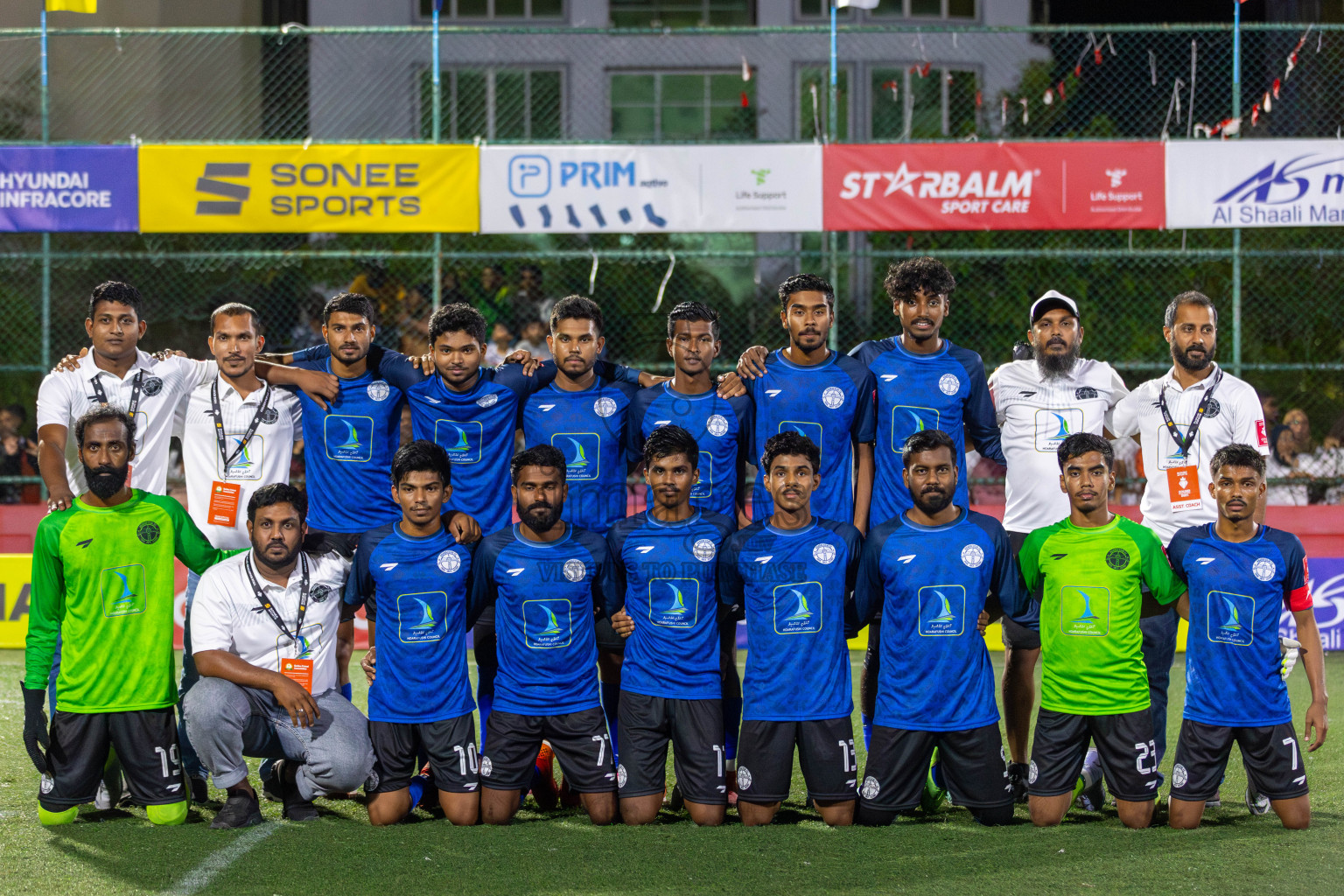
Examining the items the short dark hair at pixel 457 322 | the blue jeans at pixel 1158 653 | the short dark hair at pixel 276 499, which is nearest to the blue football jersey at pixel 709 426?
the short dark hair at pixel 457 322

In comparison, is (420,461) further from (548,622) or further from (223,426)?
(223,426)

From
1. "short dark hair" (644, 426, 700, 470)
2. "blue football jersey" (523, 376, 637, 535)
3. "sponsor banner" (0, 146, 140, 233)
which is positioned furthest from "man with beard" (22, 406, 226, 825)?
"sponsor banner" (0, 146, 140, 233)

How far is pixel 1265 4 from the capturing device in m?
16.2

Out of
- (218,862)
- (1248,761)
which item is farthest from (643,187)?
(218,862)

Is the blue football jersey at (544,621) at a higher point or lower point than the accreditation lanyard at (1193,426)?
lower

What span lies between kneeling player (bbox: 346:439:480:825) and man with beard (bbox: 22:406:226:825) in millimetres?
815

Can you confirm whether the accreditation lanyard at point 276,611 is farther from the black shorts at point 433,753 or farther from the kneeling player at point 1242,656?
the kneeling player at point 1242,656

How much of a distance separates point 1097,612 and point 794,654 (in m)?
1.14

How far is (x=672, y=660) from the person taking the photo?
4977mm

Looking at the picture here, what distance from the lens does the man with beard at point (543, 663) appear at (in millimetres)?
4969

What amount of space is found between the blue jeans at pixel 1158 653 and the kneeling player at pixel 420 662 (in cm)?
268

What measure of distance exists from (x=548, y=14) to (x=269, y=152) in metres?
7.65

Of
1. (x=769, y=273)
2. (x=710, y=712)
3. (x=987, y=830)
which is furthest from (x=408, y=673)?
(x=769, y=273)

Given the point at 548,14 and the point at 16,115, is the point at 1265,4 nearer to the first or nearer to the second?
the point at 548,14
